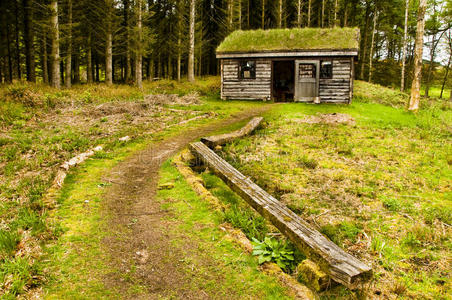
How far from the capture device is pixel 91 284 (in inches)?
134

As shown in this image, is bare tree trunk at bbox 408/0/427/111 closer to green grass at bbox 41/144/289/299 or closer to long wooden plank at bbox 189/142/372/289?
long wooden plank at bbox 189/142/372/289

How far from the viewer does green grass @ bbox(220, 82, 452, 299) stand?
14.2 ft

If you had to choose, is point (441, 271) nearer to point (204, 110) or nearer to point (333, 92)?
point (204, 110)

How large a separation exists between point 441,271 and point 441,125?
39.7ft

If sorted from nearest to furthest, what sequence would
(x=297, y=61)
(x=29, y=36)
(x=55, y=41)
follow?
(x=55, y=41), (x=297, y=61), (x=29, y=36)

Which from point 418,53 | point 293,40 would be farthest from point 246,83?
point 418,53

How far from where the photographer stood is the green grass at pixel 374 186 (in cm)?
432

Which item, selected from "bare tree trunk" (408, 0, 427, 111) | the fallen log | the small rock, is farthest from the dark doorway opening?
the small rock

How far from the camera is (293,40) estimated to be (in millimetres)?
20422

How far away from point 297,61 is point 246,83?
395 cm

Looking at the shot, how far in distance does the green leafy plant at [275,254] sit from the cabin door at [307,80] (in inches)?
678

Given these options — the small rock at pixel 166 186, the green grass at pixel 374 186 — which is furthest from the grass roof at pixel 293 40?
the small rock at pixel 166 186

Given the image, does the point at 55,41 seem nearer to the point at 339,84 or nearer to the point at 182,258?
the point at 182,258

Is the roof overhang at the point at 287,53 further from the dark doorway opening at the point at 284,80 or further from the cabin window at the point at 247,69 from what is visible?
the dark doorway opening at the point at 284,80
